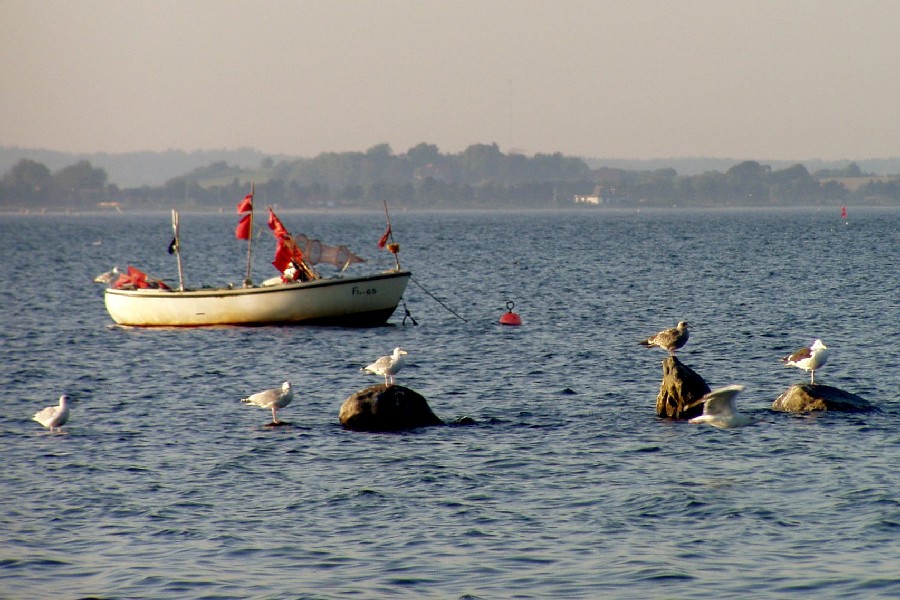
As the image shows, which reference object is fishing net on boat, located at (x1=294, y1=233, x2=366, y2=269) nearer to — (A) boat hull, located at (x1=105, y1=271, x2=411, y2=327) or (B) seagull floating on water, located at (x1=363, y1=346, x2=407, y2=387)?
(A) boat hull, located at (x1=105, y1=271, x2=411, y2=327)

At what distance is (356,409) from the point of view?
2338 cm

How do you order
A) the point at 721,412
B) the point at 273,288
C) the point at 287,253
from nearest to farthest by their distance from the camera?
the point at 721,412, the point at 273,288, the point at 287,253

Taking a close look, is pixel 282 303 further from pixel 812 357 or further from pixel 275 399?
pixel 812 357

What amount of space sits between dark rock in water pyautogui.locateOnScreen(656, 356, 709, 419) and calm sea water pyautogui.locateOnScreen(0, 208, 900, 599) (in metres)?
0.66

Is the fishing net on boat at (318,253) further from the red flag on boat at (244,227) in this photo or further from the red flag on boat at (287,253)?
the red flag on boat at (244,227)

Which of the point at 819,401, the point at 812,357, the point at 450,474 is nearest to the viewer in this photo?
the point at 450,474

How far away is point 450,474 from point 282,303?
2340 cm

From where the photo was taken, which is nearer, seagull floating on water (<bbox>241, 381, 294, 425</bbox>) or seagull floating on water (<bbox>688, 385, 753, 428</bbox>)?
seagull floating on water (<bbox>688, 385, 753, 428</bbox>)

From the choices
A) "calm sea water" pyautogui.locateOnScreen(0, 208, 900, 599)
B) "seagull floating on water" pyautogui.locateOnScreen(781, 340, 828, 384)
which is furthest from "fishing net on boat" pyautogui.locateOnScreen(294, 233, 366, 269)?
"seagull floating on water" pyautogui.locateOnScreen(781, 340, 828, 384)

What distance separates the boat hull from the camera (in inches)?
1642

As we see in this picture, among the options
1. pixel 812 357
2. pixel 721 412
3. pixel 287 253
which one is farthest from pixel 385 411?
pixel 287 253

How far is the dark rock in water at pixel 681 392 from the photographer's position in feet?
77.5

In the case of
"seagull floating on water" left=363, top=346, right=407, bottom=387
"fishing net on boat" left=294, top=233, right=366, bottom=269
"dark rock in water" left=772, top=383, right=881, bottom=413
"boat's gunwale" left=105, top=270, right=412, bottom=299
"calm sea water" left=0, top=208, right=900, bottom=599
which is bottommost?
"calm sea water" left=0, top=208, right=900, bottom=599

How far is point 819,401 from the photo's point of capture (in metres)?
23.8
